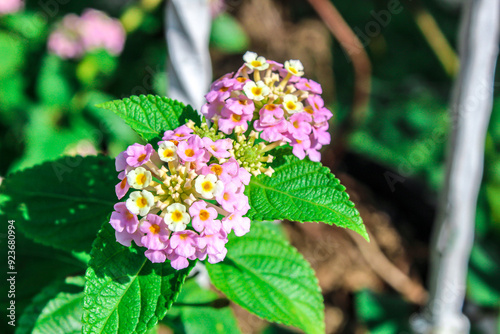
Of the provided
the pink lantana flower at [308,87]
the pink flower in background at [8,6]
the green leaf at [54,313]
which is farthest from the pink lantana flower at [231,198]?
the pink flower in background at [8,6]

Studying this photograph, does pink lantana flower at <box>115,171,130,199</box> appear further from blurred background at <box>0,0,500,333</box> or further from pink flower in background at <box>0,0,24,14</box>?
pink flower in background at <box>0,0,24,14</box>

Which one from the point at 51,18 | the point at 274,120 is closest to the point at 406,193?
the point at 274,120

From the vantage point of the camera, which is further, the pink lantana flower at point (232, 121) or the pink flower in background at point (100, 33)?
the pink flower in background at point (100, 33)

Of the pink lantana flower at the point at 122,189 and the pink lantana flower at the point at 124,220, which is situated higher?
the pink lantana flower at the point at 122,189

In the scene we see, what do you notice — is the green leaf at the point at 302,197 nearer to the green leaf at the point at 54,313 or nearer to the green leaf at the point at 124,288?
the green leaf at the point at 124,288

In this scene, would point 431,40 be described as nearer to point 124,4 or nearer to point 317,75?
point 317,75

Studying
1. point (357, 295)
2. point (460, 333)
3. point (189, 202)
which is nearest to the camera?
point (189, 202)

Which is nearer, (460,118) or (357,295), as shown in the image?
(460,118)
